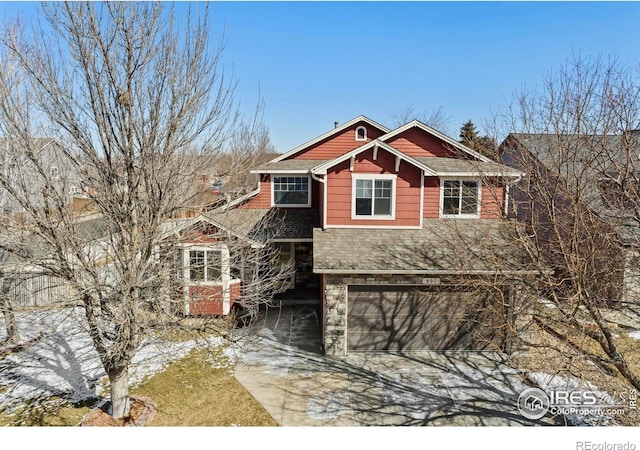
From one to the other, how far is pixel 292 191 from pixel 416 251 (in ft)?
20.5

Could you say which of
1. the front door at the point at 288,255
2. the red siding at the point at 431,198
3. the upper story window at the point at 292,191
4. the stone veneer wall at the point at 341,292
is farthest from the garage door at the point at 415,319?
the upper story window at the point at 292,191

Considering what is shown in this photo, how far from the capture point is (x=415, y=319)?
10125 mm

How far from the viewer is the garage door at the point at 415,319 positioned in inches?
395

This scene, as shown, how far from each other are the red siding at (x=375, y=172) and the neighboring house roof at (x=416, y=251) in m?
0.31

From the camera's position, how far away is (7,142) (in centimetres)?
599

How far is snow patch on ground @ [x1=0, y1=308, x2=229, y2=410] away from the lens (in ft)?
26.5

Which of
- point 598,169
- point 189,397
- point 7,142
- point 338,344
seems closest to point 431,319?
point 338,344

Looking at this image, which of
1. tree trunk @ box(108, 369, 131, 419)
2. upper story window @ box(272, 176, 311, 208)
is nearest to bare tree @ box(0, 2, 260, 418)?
tree trunk @ box(108, 369, 131, 419)

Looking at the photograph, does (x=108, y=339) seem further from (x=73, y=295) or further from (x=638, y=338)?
(x=638, y=338)

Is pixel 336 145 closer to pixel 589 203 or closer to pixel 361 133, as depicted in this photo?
pixel 361 133

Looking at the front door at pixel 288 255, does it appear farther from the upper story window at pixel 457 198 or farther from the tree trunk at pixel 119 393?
the tree trunk at pixel 119 393

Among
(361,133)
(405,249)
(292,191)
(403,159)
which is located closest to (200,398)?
(405,249)

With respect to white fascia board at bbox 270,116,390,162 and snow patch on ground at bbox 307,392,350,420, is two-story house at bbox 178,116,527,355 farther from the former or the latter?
white fascia board at bbox 270,116,390,162

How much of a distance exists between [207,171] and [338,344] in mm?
5759
